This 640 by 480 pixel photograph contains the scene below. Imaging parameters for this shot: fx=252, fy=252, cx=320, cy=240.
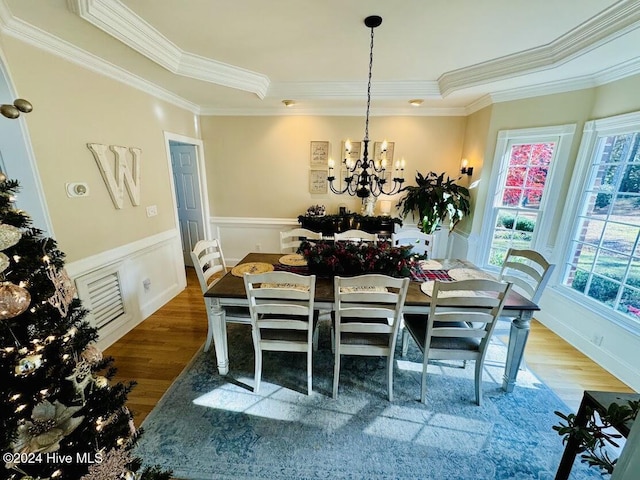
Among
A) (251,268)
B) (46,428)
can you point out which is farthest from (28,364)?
(251,268)

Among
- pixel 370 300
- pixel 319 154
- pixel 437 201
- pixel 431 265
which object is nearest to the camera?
pixel 370 300

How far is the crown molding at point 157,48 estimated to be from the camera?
1604 millimetres

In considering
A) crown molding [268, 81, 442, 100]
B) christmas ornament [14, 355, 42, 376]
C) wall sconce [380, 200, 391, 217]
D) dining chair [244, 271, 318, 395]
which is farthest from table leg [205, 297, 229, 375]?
wall sconce [380, 200, 391, 217]

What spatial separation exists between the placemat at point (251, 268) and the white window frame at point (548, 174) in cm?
284

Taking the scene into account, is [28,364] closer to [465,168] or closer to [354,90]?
[354,90]

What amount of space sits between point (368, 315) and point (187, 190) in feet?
12.0

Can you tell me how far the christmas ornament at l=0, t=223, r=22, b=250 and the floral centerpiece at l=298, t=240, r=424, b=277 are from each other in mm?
1587

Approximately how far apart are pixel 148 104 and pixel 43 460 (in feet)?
10.4

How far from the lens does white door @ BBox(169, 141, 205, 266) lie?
387 centimetres

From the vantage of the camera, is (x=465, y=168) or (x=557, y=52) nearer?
(x=557, y=52)

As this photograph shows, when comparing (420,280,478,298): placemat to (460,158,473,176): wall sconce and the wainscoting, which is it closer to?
(460,158,473,176): wall sconce

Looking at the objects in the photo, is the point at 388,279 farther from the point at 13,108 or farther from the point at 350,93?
the point at 350,93

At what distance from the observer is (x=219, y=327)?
1.89m

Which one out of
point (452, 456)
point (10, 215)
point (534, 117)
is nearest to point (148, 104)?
point (10, 215)
